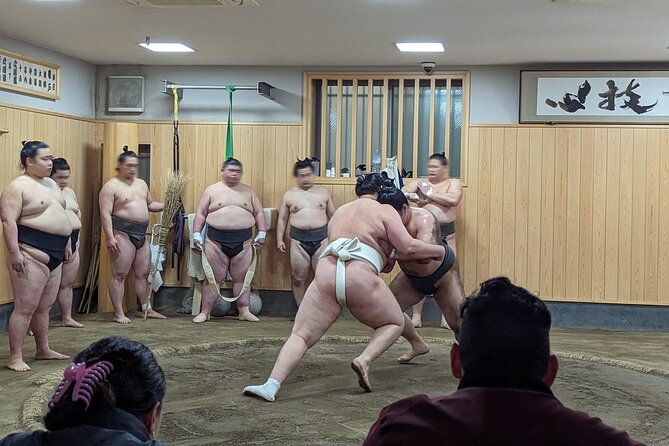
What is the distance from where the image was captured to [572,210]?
20.7 ft

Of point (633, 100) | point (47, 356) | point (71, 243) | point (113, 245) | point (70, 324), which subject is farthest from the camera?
point (633, 100)

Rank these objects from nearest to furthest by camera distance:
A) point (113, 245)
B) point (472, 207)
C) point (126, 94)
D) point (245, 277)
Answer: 1. point (113, 245)
2. point (245, 277)
3. point (472, 207)
4. point (126, 94)

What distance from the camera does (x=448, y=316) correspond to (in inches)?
170

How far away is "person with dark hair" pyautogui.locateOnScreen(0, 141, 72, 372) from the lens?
4156 mm

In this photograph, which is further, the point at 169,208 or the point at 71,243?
the point at 169,208

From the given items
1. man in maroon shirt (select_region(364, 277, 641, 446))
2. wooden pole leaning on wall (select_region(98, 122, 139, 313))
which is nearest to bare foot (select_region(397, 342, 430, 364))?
wooden pole leaning on wall (select_region(98, 122, 139, 313))

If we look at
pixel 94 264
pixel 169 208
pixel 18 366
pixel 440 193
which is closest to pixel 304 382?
pixel 18 366

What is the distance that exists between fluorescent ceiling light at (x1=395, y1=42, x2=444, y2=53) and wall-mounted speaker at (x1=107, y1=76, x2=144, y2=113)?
87.9 inches

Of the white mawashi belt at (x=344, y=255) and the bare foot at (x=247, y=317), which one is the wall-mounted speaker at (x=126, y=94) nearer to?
the bare foot at (x=247, y=317)

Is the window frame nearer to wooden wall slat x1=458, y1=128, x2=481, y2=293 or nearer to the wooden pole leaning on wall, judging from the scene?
wooden wall slat x1=458, y1=128, x2=481, y2=293

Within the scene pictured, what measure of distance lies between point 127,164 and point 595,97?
341 cm

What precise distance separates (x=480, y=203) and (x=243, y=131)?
1.93m

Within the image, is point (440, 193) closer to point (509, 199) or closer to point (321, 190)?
point (509, 199)

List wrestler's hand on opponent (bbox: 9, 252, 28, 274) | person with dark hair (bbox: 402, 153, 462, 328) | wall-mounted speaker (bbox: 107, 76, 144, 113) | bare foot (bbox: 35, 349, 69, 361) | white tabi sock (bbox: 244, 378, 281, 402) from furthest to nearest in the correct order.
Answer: wall-mounted speaker (bbox: 107, 76, 144, 113) < person with dark hair (bbox: 402, 153, 462, 328) < bare foot (bbox: 35, 349, 69, 361) < wrestler's hand on opponent (bbox: 9, 252, 28, 274) < white tabi sock (bbox: 244, 378, 281, 402)
